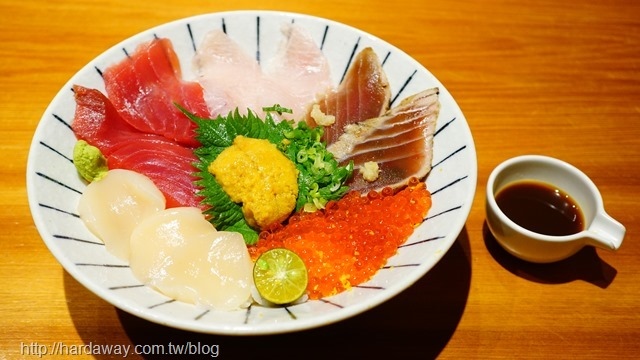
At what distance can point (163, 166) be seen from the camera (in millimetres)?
2301

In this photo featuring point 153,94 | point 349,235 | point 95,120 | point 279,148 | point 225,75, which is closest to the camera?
point 349,235

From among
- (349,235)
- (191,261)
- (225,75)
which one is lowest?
(349,235)

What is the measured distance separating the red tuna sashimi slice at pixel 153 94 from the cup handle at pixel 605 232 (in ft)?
6.13

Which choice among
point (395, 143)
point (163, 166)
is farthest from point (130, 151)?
point (395, 143)

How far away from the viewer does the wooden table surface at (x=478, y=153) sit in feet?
6.64

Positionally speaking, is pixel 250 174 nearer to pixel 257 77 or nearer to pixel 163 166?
pixel 163 166

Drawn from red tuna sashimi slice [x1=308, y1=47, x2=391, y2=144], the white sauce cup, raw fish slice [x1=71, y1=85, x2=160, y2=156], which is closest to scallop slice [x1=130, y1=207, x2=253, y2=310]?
raw fish slice [x1=71, y1=85, x2=160, y2=156]

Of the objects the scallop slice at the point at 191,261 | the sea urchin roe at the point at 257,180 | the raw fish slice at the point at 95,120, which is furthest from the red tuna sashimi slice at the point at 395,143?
the raw fish slice at the point at 95,120

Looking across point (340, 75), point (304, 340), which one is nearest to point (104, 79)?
point (340, 75)

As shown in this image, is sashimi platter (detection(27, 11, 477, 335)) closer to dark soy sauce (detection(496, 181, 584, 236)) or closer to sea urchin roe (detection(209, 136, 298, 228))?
sea urchin roe (detection(209, 136, 298, 228))

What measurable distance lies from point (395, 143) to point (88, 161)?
1.37 meters

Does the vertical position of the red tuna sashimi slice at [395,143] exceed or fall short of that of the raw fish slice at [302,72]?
it falls short

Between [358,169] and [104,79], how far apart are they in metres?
1.31

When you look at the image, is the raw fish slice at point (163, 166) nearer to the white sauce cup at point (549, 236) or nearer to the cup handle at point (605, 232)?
the white sauce cup at point (549, 236)
